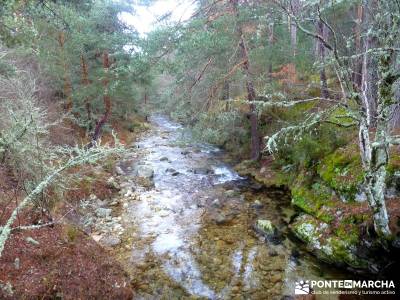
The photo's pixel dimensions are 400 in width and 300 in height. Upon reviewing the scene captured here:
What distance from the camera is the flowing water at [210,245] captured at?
19.4ft

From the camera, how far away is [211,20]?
37.3 ft

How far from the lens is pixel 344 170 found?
8.30m

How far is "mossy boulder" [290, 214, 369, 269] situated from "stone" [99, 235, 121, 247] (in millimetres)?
4629

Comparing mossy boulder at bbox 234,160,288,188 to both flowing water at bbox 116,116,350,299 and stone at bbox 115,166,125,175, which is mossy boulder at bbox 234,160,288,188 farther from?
stone at bbox 115,166,125,175

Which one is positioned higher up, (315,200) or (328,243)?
(315,200)

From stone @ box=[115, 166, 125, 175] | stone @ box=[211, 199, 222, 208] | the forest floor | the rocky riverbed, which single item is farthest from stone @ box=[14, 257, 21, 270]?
stone @ box=[115, 166, 125, 175]

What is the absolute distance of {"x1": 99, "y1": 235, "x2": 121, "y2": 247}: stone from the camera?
7.32 meters

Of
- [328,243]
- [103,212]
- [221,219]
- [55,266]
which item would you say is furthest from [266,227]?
[55,266]

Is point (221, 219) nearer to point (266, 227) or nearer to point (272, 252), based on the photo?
point (266, 227)

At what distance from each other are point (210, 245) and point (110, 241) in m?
2.49

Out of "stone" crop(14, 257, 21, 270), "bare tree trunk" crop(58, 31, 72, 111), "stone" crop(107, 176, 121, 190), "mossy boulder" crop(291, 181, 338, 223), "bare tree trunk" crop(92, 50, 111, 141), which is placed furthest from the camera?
"bare tree trunk" crop(92, 50, 111, 141)

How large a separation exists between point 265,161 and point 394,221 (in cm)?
783

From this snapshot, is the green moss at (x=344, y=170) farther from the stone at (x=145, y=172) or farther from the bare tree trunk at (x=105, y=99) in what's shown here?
the bare tree trunk at (x=105, y=99)

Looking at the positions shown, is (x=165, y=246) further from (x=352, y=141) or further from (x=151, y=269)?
(x=352, y=141)
